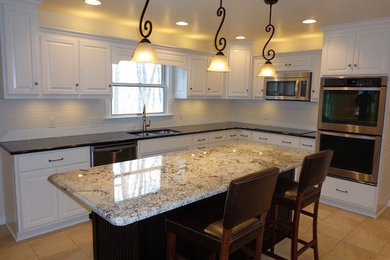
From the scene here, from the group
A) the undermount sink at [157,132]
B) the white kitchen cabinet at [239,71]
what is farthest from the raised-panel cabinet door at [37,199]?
the white kitchen cabinet at [239,71]

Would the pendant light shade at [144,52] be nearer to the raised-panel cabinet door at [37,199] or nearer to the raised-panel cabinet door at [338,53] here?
the raised-panel cabinet door at [37,199]

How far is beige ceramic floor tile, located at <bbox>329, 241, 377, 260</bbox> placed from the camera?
2.79m

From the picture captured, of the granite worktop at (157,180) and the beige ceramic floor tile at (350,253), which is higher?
the granite worktop at (157,180)

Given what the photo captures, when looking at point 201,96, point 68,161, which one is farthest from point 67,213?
point 201,96

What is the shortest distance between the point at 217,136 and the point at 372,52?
2.49 meters

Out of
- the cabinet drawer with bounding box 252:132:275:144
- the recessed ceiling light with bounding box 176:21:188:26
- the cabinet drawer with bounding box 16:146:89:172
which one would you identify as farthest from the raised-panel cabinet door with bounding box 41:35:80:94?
the cabinet drawer with bounding box 252:132:275:144

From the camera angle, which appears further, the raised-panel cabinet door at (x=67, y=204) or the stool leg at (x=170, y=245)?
the raised-panel cabinet door at (x=67, y=204)

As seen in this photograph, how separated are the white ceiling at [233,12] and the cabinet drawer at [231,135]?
174 cm

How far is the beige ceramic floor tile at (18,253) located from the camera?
2697 millimetres

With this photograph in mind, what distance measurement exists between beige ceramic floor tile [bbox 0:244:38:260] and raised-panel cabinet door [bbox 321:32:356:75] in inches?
161

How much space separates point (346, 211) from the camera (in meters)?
3.86

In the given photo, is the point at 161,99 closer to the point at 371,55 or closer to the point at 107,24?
the point at 107,24

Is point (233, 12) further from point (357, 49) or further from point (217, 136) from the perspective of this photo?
point (217, 136)

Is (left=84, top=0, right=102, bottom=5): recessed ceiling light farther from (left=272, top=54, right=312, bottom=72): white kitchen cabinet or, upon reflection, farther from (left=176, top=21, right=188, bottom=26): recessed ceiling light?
(left=272, top=54, right=312, bottom=72): white kitchen cabinet
